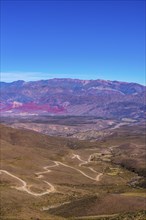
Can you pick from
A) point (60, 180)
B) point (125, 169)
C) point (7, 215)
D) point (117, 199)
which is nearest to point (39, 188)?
point (60, 180)

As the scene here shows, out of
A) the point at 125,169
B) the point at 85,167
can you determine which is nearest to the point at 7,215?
the point at 85,167

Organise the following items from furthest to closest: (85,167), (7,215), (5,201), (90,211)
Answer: (85,167), (5,201), (90,211), (7,215)

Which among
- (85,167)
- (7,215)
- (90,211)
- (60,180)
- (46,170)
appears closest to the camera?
(7,215)

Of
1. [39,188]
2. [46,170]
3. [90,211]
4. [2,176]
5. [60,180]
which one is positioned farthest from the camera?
[46,170]

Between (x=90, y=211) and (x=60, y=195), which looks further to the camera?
(x=60, y=195)

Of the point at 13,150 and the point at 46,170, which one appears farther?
the point at 13,150

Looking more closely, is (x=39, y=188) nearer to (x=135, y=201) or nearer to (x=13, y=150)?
(x=135, y=201)

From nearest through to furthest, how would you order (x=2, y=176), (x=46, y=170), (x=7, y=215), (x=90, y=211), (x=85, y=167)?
(x=7, y=215) → (x=90, y=211) → (x=2, y=176) → (x=46, y=170) → (x=85, y=167)

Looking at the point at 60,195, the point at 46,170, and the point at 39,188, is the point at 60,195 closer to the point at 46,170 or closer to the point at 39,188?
the point at 39,188
